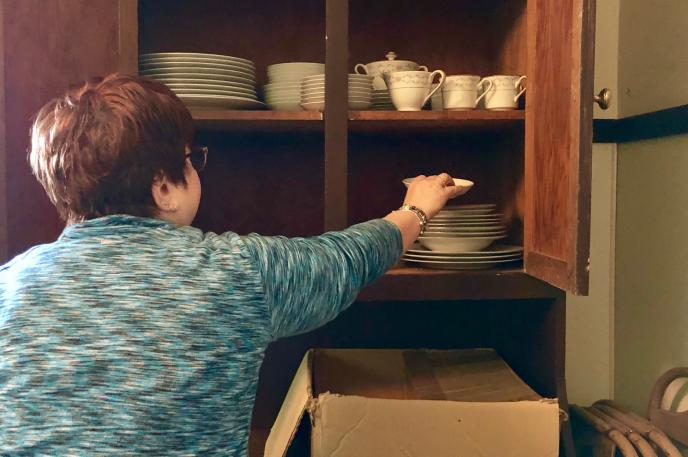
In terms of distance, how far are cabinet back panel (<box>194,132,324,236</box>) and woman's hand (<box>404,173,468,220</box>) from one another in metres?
0.46

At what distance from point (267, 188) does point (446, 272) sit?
0.51 m

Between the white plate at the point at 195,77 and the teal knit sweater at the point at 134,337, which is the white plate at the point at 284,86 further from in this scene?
the teal knit sweater at the point at 134,337

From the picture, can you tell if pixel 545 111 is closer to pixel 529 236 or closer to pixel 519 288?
pixel 529 236

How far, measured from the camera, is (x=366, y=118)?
4.01 feet

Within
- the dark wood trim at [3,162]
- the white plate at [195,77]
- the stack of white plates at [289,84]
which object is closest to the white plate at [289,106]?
the stack of white plates at [289,84]

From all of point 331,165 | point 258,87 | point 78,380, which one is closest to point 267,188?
point 258,87

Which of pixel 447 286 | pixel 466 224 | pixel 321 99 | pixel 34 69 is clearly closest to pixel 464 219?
pixel 466 224

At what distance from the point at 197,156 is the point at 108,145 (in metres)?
0.16

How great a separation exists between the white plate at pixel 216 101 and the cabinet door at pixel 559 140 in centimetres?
52

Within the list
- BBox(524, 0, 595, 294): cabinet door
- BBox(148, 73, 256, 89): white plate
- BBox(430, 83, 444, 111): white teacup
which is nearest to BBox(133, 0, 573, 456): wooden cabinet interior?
BBox(430, 83, 444, 111): white teacup

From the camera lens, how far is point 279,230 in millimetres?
1584

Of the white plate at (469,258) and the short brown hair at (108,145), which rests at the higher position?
the short brown hair at (108,145)

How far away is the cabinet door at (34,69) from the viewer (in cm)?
136

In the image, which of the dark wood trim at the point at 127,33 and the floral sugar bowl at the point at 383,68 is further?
the floral sugar bowl at the point at 383,68
